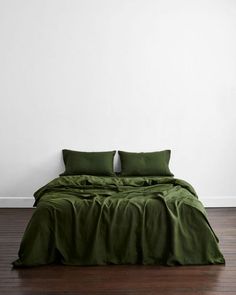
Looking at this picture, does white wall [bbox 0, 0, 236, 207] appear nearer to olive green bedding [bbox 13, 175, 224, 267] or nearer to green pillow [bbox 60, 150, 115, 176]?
green pillow [bbox 60, 150, 115, 176]

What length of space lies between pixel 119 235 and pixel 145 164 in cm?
175

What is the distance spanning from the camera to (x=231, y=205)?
5188 millimetres

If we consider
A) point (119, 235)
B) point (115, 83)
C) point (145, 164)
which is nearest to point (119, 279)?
point (119, 235)

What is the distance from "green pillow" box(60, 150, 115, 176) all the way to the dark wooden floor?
5.40 ft

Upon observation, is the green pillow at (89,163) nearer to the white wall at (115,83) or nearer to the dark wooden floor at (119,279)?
the white wall at (115,83)

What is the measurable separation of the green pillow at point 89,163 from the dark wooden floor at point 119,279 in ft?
5.40

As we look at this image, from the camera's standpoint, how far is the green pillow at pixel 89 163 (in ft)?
15.5

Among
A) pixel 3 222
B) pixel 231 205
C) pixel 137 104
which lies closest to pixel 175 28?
pixel 137 104

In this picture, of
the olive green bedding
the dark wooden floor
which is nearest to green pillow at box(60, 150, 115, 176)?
the olive green bedding

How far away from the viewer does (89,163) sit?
4.77 m

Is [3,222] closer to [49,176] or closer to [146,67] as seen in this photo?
[49,176]

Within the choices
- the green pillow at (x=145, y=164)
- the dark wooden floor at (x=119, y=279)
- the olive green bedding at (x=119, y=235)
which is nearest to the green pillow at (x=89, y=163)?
the green pillow at (x=145, y=164)

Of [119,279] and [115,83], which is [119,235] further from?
[115,83]

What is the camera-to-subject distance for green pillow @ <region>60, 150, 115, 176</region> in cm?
472
